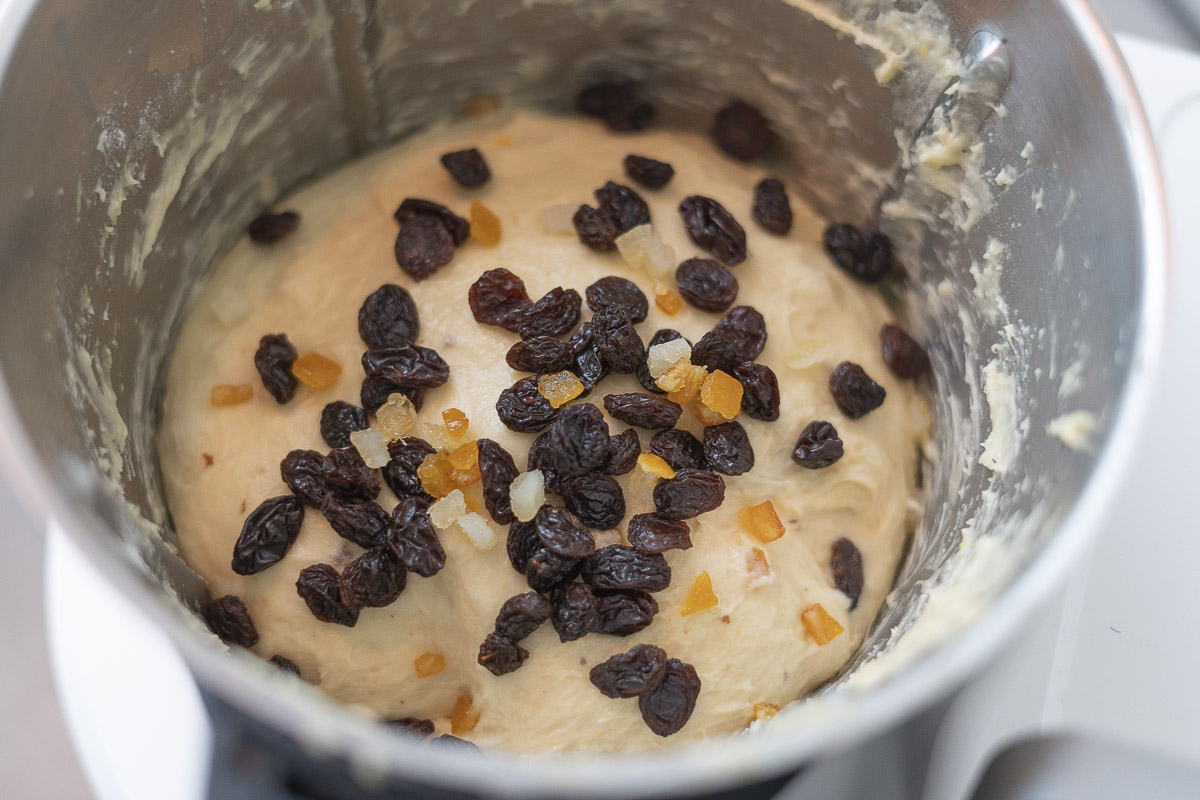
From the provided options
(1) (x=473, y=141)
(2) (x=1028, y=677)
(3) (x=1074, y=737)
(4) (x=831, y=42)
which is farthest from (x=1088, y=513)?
(1) (x=473, y=141)

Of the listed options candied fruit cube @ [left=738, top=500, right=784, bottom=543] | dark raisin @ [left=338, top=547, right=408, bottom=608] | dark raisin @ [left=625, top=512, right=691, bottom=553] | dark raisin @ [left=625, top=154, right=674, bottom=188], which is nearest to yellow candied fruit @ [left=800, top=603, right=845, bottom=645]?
candied fruit cube @ [left=738, top=500, right=784, bottom=543]

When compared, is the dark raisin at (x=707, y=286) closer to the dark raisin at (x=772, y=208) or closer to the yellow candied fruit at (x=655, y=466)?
the dark raisin at (x=772, y=208)

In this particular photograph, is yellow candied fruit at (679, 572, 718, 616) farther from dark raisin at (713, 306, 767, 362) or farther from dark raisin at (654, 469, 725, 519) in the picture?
dark raisin at (713, 306, 767, 362)

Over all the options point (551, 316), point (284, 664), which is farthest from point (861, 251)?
point (284, 664)

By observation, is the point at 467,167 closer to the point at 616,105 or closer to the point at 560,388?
the point at 616,105

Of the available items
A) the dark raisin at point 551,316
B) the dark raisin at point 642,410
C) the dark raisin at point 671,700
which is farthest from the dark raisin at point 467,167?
the dark raisin at point 671,700

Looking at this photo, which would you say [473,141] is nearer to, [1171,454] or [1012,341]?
[1012,341]
